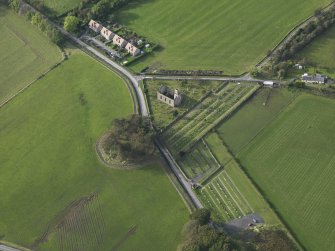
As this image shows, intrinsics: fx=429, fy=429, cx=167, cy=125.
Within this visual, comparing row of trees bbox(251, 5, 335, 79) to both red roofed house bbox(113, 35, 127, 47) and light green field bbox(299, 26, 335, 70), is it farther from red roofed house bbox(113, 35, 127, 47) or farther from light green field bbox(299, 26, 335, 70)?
red roofed house bbox(113, 35, 127, 47)

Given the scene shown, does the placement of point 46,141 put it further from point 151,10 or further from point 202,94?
point 151,10

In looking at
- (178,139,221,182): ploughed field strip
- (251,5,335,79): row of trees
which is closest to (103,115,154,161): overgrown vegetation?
(178,139,221,182): ploughed field strip

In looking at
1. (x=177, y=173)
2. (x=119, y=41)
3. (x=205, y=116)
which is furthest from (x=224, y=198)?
(x=119, y=41)

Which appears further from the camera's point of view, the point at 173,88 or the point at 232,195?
the point at 173,88

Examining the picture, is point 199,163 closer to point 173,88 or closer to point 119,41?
point 173,88

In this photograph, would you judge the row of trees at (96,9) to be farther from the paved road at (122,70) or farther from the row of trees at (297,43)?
the row of trees at (297,43)

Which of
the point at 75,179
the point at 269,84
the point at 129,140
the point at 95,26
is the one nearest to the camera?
the point at 129,140

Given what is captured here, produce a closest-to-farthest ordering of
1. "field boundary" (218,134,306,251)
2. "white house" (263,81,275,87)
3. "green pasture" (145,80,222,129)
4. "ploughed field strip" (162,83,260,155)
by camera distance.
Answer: "field boundary" (218,134,306,251), "ploughed field strip" (162,83,260,155), "green pasture" (145,80,222,129), "white house" (263,81,275,87)
